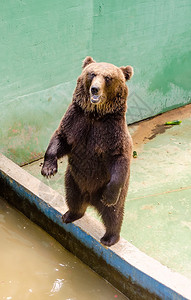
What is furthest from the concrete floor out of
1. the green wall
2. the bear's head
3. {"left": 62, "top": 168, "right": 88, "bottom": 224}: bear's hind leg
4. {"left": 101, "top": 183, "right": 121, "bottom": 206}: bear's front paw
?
the bear's head

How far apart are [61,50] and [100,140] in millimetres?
2389

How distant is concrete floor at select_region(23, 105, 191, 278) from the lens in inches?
155

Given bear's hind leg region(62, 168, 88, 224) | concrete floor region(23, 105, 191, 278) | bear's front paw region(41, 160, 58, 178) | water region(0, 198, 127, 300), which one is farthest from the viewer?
concrete floor region(23, 105, 191, 278)

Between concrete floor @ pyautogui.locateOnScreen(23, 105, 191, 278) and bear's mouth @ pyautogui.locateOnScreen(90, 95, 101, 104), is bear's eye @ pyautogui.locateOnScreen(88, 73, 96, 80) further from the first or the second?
concrete floor @ pyautogui.locateOnScreen(23, 105, 191, 278)

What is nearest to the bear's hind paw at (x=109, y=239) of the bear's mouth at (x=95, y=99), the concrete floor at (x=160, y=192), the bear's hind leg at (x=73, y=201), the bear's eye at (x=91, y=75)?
the bear's hind leg at (x=73, y=201)

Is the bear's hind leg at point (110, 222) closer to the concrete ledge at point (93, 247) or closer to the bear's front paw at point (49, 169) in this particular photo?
the concrete ledge at point (93, 247)

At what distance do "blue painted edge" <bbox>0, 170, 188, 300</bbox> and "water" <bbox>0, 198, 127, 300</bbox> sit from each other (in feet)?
0.67

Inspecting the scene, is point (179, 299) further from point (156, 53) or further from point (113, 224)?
point (156, 53)

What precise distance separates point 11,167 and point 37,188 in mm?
501

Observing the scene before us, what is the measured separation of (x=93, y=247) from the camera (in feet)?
11.4

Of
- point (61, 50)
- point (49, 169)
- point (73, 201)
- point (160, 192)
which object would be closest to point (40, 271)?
point (73, 201)

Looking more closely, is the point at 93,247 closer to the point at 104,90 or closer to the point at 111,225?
the point at 111,225

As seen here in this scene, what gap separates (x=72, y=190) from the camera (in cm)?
346

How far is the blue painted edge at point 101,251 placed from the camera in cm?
294
